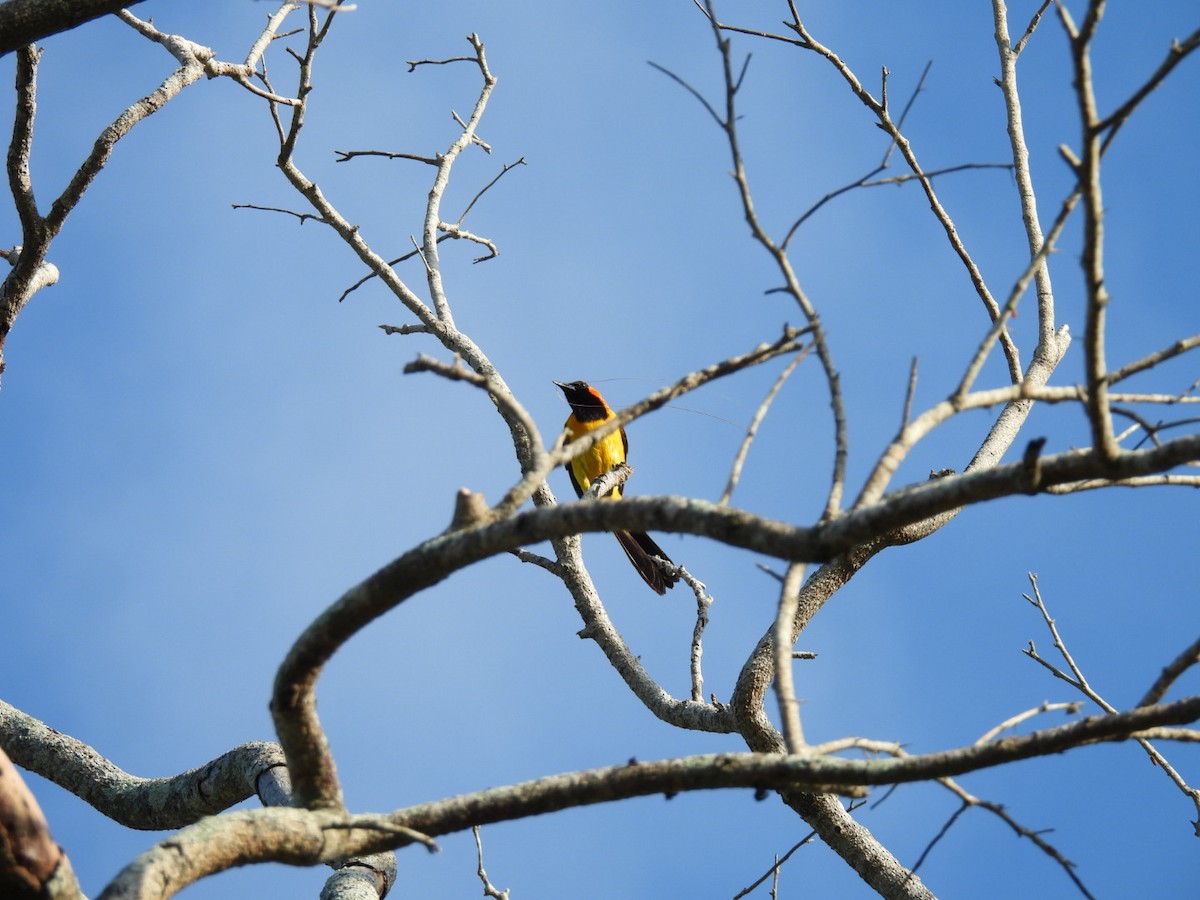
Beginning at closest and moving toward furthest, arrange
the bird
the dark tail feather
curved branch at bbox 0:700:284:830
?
curved branch at bbox 0:700:284:830
the dark tail feather
the bird

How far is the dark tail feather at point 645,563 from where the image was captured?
6406 millimetres

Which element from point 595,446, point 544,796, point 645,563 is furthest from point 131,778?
point 595,446

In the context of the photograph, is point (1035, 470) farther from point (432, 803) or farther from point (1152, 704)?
point (432, 803)

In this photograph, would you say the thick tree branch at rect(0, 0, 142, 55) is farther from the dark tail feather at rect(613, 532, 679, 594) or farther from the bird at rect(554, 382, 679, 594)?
the bird at rect(554, 382, 679, 594)

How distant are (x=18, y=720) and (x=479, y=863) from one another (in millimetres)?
1560

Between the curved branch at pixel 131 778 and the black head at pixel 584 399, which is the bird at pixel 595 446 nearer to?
the black head at pixel 584 399

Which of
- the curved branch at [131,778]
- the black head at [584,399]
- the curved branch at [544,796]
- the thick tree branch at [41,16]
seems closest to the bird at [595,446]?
the black head at [584,399]

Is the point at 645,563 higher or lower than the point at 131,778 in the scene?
higher

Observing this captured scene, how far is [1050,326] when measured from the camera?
3.87m

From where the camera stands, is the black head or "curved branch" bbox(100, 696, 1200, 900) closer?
"curved branch" bbox(100, 696, 1200, 900)

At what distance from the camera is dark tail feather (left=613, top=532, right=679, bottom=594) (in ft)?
21.0

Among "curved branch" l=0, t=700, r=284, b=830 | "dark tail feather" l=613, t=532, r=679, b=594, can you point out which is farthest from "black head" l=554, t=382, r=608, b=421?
"curved branch" l=0, t=700, r=284, b=830

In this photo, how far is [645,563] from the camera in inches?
256

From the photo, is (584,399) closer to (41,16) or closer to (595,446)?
(595,446)
